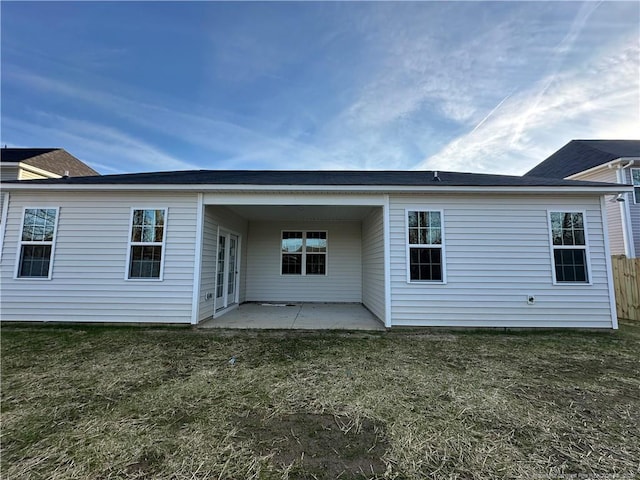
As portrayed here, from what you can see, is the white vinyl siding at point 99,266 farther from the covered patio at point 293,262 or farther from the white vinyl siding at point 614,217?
the white vinyl siding at point 614,217

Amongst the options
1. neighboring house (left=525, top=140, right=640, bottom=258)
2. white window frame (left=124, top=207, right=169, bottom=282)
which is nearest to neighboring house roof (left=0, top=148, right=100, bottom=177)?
white window frame (left=124, top=207, right=169, bottom=282)

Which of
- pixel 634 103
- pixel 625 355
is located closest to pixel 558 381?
pixel 625 355

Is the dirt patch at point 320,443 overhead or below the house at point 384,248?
below

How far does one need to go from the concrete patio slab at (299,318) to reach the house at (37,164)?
27.5 ft

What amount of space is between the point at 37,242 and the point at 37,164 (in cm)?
812

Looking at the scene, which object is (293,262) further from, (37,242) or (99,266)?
(37,242)

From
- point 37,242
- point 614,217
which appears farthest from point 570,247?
point 37,242

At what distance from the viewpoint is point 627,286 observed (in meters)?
6.91

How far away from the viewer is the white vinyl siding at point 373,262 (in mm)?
6258

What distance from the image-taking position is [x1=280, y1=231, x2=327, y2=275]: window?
911 centimetres

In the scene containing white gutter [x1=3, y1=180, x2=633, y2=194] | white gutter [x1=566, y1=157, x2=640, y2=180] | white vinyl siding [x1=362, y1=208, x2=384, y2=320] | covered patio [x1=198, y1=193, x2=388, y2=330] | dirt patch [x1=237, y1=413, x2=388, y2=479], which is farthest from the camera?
white gutter [x1=566, y1=157, x2=640, y2=180]

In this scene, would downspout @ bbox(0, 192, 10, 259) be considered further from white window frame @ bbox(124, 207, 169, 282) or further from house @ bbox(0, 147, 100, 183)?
house @ bbox(0, 147, 100, 183)

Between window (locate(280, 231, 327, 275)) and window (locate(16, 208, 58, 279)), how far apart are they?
5.66 m

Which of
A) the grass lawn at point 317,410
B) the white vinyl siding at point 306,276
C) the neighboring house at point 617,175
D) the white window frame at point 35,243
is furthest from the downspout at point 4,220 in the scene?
the neighboring house at point 617,175
